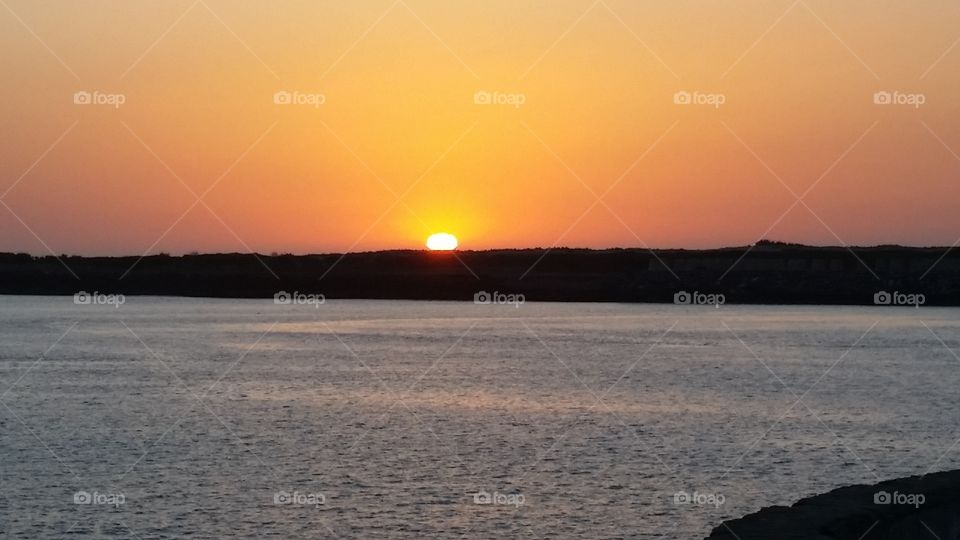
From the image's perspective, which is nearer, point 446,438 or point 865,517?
point 865,517

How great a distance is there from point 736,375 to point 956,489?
2502 centimetres

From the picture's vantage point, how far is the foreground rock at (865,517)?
12445mm

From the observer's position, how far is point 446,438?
76.5ft

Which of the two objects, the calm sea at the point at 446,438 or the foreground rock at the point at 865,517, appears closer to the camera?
the foreground rock at the point at 865,517

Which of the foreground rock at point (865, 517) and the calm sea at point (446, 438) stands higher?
the calm sea at point (446, 438)

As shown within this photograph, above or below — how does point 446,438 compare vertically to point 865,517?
above

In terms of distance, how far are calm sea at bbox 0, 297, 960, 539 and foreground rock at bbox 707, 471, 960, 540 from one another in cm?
231

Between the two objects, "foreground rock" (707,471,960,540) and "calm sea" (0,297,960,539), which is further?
"calm sea" (0,297,960,539)

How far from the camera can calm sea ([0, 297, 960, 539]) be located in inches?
659

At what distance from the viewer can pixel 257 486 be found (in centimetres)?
1856

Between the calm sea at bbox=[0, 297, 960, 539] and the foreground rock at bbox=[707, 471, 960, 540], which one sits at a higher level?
the calm sea at bbox=[0, 297, 960, 539]

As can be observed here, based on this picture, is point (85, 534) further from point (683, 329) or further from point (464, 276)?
point (464, 276)

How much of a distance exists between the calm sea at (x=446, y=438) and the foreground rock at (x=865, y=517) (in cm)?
231

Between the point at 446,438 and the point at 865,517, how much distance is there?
1107 cm
